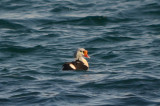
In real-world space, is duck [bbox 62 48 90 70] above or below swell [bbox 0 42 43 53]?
below

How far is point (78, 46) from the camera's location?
19.0 m

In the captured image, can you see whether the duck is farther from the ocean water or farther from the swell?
the swell

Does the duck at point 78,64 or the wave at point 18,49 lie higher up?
the wave at point 18,49

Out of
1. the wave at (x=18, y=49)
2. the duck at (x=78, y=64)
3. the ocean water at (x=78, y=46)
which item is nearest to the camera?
the ocean water at (x=78, y=46)

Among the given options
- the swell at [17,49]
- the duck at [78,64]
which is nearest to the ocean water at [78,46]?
the swell at [17,49]

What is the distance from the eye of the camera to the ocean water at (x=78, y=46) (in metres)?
12.0

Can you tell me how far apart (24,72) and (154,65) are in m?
4.40

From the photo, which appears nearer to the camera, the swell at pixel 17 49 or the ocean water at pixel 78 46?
the ocean water at pixel 78 46

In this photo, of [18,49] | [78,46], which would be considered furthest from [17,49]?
[78,46]

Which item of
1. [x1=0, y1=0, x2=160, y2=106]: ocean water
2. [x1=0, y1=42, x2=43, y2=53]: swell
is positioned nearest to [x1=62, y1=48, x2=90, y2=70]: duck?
[x1=0, y1=0, x2=160, y2=106]: ocean water

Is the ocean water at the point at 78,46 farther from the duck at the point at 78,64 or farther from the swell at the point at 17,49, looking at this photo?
the duck at the point at 78,64

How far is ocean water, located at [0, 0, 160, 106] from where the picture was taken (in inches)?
474

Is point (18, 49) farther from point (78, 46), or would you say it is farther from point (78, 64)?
point (78, 64)

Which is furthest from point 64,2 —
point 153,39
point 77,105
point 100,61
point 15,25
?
point 77,105
